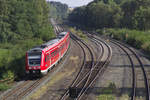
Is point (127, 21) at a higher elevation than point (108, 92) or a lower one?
higher

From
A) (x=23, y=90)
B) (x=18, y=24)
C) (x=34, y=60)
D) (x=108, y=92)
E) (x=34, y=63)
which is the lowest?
(x=23, y=90)

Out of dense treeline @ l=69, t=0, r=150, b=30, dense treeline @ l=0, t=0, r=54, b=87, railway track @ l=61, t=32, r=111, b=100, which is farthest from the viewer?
dense treeline @ l=69, t=0, r=150, b=30

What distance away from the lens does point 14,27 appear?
4444cm

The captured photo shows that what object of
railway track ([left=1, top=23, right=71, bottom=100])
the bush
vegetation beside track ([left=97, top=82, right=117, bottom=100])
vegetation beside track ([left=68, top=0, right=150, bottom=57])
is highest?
vegetation beside track ([left=68, top=0, right=150, bottom=57])

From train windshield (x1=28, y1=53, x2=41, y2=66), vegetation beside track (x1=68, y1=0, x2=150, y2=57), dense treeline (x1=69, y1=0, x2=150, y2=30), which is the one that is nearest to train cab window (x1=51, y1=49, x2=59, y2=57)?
train windshield (x1=28, y1=53, x2=41, y2=66)

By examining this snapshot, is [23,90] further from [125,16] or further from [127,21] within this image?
[125,16]

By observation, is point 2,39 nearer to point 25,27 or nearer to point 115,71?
point 25,27

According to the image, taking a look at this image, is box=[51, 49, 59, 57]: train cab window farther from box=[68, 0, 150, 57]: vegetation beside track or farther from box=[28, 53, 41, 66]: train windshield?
box=[68, 0, 150, 57]: vegetation beside track

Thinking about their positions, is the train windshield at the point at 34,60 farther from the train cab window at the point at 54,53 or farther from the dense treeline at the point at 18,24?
the dense treeline at the point at 18,24

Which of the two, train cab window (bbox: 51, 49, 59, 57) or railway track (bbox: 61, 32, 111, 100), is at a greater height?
train cab window (bbox: 51, 49, 59, 57)

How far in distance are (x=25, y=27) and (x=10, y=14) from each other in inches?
167

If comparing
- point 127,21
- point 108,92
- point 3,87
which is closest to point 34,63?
point 3,87

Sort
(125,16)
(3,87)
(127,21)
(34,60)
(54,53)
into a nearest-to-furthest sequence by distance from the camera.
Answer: (3,87) → (34,60) → (54,53) → (127,21) → (125,16)

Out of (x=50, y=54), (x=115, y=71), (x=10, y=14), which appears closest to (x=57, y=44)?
(x=50, y=54)
